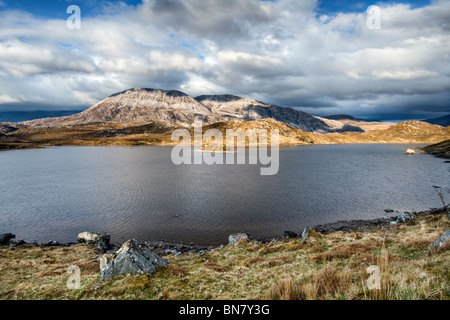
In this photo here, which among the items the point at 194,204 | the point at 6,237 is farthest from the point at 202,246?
the point at 6,237

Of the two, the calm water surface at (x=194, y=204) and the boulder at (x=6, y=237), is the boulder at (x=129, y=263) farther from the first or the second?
the boulder at (x=6, y=237)

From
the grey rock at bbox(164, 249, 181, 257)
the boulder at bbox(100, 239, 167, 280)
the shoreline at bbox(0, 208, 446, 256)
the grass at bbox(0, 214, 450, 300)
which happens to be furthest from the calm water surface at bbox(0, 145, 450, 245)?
the boulder at bbox(100, 239, 167, 280)

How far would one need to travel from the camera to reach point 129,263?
11.6 metres

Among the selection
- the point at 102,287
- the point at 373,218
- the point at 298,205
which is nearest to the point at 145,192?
the point at 298,205

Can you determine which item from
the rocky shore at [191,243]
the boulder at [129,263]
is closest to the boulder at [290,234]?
the rocky shore at [191,243]

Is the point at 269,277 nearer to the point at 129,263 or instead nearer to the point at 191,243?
the point at 129,263

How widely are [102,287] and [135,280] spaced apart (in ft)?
4.99

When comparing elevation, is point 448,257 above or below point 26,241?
above

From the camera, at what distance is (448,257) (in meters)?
9.79

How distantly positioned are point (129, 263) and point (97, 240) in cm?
1348

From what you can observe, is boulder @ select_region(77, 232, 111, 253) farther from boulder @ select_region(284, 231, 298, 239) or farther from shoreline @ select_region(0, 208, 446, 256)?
boulder @ select_region(284, 231, 298, 239)

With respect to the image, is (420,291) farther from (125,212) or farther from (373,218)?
(125,212)

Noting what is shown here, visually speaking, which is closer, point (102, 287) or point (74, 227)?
point (102, 287)

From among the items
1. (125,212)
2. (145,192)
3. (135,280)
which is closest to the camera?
(135,280)
